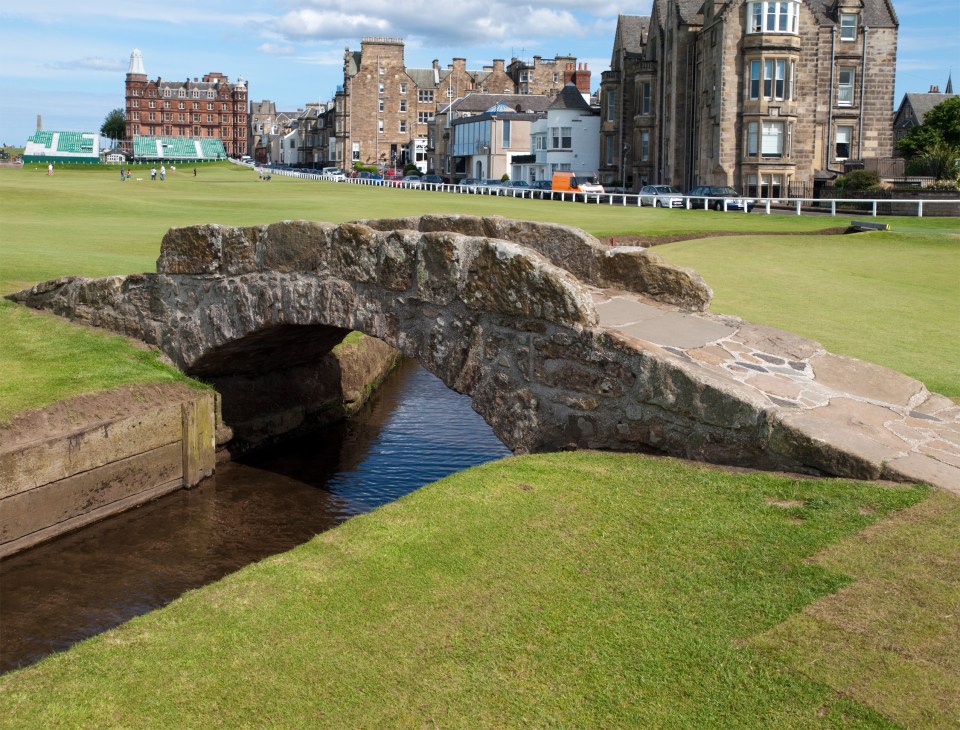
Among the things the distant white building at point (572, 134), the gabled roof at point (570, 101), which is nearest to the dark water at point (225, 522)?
the distant white building at point (572, 134)

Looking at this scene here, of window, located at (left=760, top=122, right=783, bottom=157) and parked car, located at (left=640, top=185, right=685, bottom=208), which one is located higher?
window, located at (left=760, top=122, right=783, bottom=157)

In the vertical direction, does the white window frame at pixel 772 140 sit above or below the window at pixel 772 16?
below

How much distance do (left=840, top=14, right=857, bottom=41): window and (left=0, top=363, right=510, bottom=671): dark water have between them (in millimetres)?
53274

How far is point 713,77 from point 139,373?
5350 centimetres

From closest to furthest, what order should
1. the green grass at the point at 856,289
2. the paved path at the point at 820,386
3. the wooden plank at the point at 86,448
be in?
1. the paved path at the point at 820,386
2. the wooden plank at the point at 86,448
3. the green grass at the point at 856,289

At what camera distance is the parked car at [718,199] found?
46.4 metres

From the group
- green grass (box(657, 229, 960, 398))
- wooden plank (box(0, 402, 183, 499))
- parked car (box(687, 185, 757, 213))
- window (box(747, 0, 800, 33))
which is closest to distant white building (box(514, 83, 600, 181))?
window (box(747, 0, 800, 33))

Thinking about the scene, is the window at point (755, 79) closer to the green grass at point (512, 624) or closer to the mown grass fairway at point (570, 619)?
the mown grass fairway at point (570, 619)

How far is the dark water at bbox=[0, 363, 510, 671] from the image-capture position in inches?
376

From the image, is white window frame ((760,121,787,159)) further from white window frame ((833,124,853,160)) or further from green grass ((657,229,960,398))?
green grass ((657,229,960,398))

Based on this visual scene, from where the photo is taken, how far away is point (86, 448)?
440 inches

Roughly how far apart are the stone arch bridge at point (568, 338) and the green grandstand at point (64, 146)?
15688 centimetres

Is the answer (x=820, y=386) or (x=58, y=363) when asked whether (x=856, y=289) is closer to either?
(x=820, y=386)

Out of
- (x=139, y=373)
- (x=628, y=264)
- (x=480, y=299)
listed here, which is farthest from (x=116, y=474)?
(x=628, y=264)
